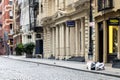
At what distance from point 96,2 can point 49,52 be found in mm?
22604

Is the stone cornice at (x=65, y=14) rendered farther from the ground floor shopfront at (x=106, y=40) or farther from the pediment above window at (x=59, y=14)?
the ground floor shopfront at (x=106, y=40)

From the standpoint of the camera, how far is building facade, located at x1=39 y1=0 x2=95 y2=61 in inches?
1698

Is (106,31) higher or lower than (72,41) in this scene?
higher

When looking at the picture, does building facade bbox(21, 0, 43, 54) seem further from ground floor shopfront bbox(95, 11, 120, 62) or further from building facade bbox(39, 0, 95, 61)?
ground floor shopfront bbox(95, 11, 120, 62)

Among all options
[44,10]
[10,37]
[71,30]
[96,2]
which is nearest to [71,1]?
[71,30]

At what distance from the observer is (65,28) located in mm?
51469

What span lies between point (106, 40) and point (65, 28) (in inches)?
615

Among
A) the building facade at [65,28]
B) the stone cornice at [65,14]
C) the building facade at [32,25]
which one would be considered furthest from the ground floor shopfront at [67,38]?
the building facade at [32,25]

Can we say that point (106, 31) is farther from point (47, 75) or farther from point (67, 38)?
point (47, 75)

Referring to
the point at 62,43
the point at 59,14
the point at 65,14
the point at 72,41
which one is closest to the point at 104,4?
the point at 72,41

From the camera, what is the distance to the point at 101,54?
38.4 m

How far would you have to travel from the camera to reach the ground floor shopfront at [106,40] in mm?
35191

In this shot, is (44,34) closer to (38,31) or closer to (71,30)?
(38,31)

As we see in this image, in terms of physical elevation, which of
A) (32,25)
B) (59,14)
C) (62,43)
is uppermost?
(59,14)
